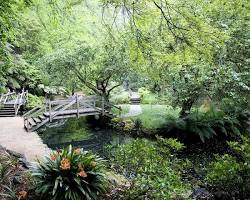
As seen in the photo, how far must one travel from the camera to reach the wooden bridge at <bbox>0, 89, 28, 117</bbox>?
18.5 metres

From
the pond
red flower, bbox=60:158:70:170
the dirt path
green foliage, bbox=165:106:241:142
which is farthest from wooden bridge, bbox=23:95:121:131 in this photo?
red flower, bbox=60:158:70:170

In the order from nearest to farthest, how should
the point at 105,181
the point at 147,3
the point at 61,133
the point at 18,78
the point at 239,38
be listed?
1. the point at 147,3
2. the point at 105,181
3. the point at 239,38
4. the point at 61,133
5. the point at 18,78

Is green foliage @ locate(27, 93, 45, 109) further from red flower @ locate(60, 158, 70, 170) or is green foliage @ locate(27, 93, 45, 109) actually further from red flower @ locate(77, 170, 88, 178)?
red flower @ locate(77, 170, 88, 178)

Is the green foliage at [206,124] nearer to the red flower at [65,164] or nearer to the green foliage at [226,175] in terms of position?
the green foliage at [226,175]

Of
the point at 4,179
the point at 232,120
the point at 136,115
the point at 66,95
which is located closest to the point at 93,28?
the point at 136,115

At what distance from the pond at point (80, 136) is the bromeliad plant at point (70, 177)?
736cm

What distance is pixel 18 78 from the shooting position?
2306 cm

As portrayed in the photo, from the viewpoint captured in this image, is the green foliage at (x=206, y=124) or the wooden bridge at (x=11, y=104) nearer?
the green foliage at (x=206, y=124)

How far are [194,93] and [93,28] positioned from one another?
732cm

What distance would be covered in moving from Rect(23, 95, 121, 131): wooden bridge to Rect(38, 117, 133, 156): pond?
1029 millimetres

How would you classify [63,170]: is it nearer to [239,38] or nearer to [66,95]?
[239,38]

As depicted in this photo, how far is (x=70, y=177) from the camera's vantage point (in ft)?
18.9

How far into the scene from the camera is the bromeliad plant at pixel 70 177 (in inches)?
220

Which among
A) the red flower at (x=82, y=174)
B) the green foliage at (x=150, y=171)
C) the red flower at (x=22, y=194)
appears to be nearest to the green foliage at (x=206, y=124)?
the green foliage at (x=150, y=171)
